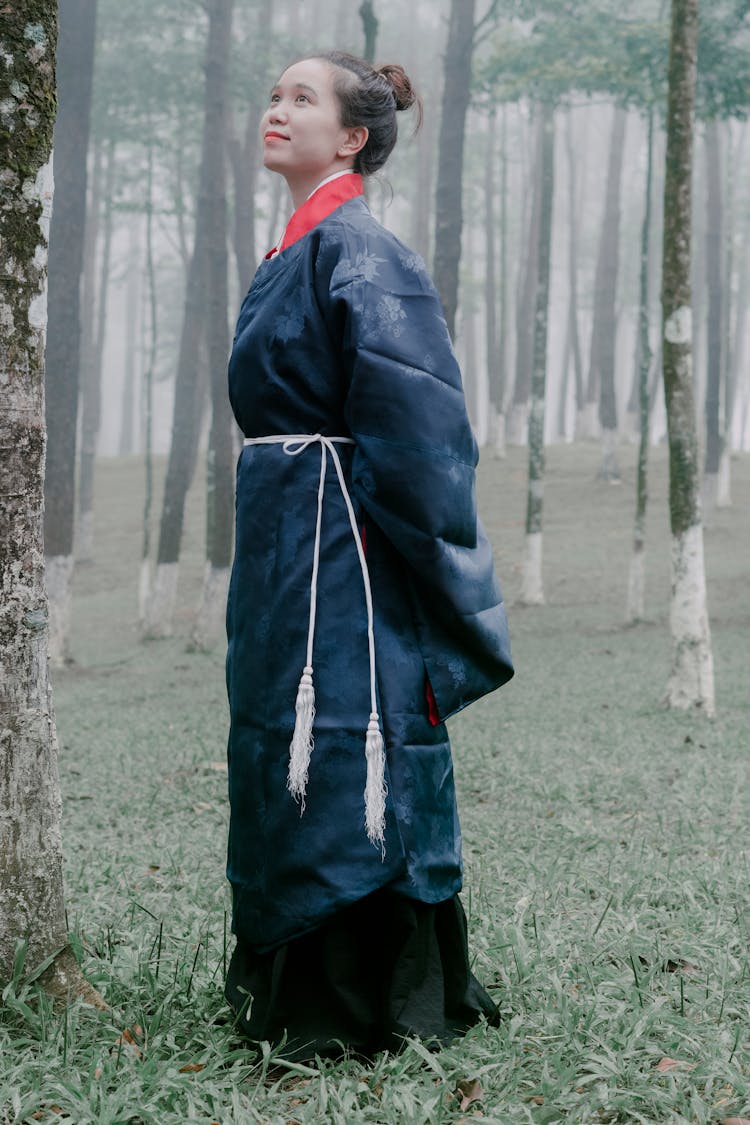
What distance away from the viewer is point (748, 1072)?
8.75ft

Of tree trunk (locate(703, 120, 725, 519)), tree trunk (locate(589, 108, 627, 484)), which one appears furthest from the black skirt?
tree trunk (locate(589, 108, 627, 484))

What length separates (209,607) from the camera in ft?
44.0

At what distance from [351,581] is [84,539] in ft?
64.8

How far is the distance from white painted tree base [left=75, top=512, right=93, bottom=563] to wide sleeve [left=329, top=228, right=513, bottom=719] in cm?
1946

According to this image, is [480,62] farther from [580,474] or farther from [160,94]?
[580,474]

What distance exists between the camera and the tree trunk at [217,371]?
13.4 metres

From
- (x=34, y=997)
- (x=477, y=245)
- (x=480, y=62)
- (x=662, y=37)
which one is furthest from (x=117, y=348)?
(x=34, y=997)

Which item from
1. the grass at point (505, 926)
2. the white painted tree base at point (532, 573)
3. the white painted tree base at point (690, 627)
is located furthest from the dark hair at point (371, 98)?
the white painted tree base at point (532, 573)

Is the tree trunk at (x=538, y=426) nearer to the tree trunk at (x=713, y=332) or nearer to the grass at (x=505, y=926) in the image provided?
the grass at (x=505, y=926)

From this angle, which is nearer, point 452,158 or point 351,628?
point 351,628

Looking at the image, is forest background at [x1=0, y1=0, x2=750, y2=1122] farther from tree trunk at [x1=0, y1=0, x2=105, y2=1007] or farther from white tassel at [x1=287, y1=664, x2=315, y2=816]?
white tassel at [x1=287, y1=664, x2=315, y2=816]

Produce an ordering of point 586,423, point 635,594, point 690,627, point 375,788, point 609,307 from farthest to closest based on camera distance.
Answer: point 586,423
point 609,307
point 635,594
point 690,627
point 375,788

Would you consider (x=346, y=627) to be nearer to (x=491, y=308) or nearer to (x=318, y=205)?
(x=318, y=205)

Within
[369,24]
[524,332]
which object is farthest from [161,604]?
[524,332]
